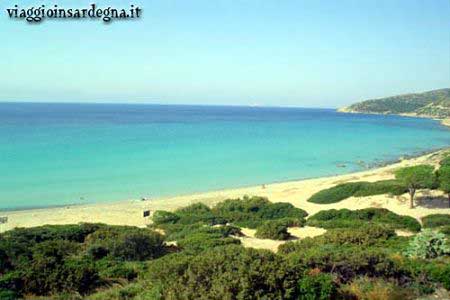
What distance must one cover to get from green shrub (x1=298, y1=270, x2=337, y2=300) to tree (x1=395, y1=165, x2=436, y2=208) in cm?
1784

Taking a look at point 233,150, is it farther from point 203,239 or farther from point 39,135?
point 203,239

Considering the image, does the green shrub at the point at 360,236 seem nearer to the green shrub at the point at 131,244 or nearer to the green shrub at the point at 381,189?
the green shrub at the point at 131,244

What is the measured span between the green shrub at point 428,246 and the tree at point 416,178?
12.0m

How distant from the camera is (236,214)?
25.1 metres

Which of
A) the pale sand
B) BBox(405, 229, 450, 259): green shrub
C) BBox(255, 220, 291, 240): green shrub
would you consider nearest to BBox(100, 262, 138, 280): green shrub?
BBox(405, 229, 450, 259): green shrub

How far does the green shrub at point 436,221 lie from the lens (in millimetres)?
20931

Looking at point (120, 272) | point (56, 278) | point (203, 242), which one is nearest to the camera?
point (56, 278)

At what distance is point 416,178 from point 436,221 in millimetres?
4700

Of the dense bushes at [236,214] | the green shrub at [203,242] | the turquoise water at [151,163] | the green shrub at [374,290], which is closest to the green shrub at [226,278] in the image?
the green shrub at [374,290]

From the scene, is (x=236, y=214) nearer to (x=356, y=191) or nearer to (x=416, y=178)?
(x=356, y=191)

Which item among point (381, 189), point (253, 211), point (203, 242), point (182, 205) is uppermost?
point (203, 242)

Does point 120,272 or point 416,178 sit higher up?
point 416,178

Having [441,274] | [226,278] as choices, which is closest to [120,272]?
[226,278]

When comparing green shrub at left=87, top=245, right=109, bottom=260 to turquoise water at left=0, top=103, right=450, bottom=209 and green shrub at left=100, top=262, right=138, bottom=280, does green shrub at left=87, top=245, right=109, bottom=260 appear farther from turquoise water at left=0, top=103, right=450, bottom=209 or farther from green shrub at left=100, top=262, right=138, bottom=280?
turquoise water at left=0, top=103, right=450, bottom=209
